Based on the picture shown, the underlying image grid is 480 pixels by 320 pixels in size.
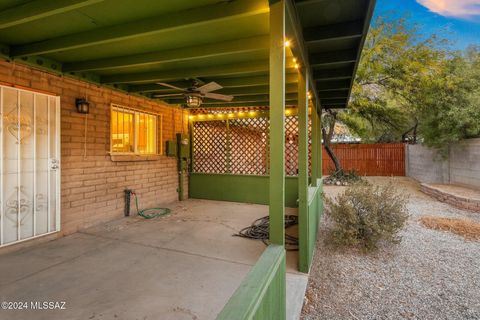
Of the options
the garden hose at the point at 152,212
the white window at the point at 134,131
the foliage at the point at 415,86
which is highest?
the foliage at the point at 415,86

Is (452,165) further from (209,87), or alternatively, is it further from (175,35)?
(175,35)

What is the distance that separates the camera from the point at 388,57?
33.0 ft

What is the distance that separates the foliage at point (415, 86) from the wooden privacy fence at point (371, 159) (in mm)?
2075

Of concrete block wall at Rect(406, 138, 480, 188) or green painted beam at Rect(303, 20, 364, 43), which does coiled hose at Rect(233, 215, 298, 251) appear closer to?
green painted beam at Rect(303, 20, 364, 43)

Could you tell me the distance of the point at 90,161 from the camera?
14.5ft

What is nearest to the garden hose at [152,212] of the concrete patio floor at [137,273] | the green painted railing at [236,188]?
the concrete patio floor at [137,273]

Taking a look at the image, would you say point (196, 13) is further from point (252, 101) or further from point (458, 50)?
point (458, 50)

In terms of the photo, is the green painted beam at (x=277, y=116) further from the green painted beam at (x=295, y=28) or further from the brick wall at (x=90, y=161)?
the brick wall at (x=90, y=161)

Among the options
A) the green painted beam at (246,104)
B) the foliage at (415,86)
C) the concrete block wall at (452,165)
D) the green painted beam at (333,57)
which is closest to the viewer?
the green painted beam at (333,57)

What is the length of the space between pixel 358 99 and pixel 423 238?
695cm

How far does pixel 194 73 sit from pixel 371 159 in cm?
1228

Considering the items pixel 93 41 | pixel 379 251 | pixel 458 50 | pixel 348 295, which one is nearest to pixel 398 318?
pixel 348 295

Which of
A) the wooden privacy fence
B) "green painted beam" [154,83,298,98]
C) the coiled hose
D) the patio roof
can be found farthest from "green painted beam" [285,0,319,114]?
the wooden privacy fence

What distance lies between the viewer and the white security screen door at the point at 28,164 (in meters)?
3.28
